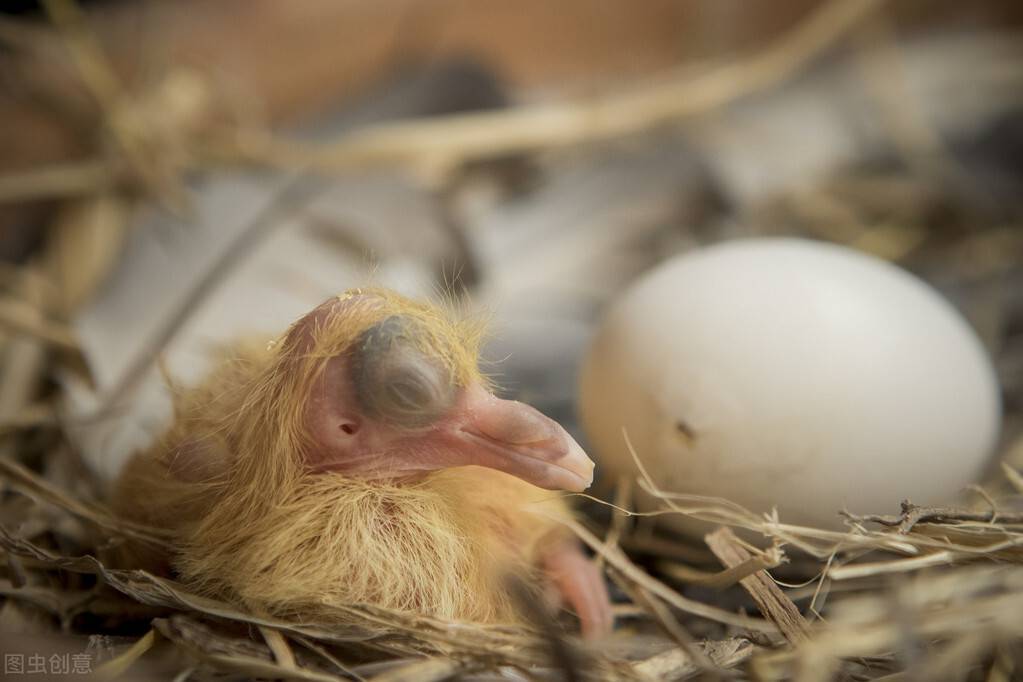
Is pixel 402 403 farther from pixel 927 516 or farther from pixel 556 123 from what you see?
pixel 556 123

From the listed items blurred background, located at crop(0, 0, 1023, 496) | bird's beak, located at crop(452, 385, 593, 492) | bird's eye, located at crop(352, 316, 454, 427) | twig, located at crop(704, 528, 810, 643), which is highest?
blurred background, located at crop(0, 0, 1023, 496)

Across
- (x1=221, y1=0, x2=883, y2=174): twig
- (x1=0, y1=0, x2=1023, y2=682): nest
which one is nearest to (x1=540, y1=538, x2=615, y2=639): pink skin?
(x1=0, y1=0, x2=1023, y2=682): nest

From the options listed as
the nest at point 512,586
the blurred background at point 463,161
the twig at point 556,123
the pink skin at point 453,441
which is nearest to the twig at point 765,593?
the nest at point 512,586

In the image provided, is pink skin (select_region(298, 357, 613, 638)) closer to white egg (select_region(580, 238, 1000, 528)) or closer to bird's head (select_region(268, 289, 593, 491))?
bird's head (select_region(268, 289, 593, 491))

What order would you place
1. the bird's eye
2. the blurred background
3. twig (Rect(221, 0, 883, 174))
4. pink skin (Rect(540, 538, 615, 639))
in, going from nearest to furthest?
the bird's eye < pink skin (Rect(540, 538, 615, 639)) < the blurred background < twig (Rect(221, 0, 883, 174))

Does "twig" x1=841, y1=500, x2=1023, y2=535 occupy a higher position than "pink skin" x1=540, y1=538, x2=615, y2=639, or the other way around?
"pink skin" x1=540, y1=538, x2=615, y2=639

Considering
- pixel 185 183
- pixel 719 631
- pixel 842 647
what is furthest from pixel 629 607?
pixel 185 183

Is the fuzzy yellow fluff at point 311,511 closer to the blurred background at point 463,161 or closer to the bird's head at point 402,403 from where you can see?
the bird's head at point 402,403

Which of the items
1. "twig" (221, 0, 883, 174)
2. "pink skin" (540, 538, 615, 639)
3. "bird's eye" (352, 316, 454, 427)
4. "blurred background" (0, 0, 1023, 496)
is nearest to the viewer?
"bird's eye" (352, 316, 454, 427)
